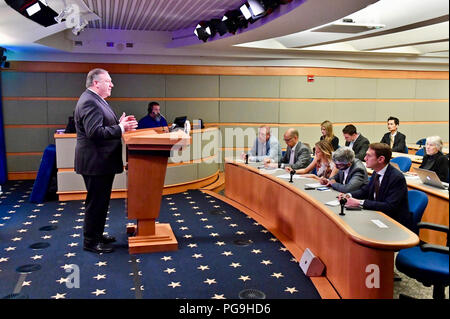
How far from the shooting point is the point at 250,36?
22.1 ft

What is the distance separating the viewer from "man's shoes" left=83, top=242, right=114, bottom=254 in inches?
171

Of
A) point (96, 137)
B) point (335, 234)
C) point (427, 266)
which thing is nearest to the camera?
point (427, 266)

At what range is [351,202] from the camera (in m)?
3.77

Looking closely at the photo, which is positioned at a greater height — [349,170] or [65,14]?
[65,14]

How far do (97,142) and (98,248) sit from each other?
1137 millimetres

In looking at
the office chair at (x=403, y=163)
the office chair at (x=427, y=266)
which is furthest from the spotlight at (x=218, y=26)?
the office chair at (x=427, y=266)

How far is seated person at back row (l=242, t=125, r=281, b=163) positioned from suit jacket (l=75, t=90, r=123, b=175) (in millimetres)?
2859

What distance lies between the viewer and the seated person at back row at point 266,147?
6.50 meters

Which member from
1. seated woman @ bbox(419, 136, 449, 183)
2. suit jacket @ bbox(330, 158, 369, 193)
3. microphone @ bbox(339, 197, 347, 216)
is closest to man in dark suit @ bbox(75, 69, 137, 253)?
microphone @ bbox(339, 197, 347, 216)

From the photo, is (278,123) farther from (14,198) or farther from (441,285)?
(441,285)

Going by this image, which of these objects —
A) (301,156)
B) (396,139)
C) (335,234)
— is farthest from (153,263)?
(396,139)

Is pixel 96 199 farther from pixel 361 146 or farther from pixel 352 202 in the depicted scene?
pixel 361 146

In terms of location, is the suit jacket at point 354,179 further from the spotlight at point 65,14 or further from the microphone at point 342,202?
the spotlight at point 65,14

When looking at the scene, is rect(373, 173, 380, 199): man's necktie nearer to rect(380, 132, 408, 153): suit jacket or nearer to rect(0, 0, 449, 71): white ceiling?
rect(0, 0, 449, 71): white ceiling
